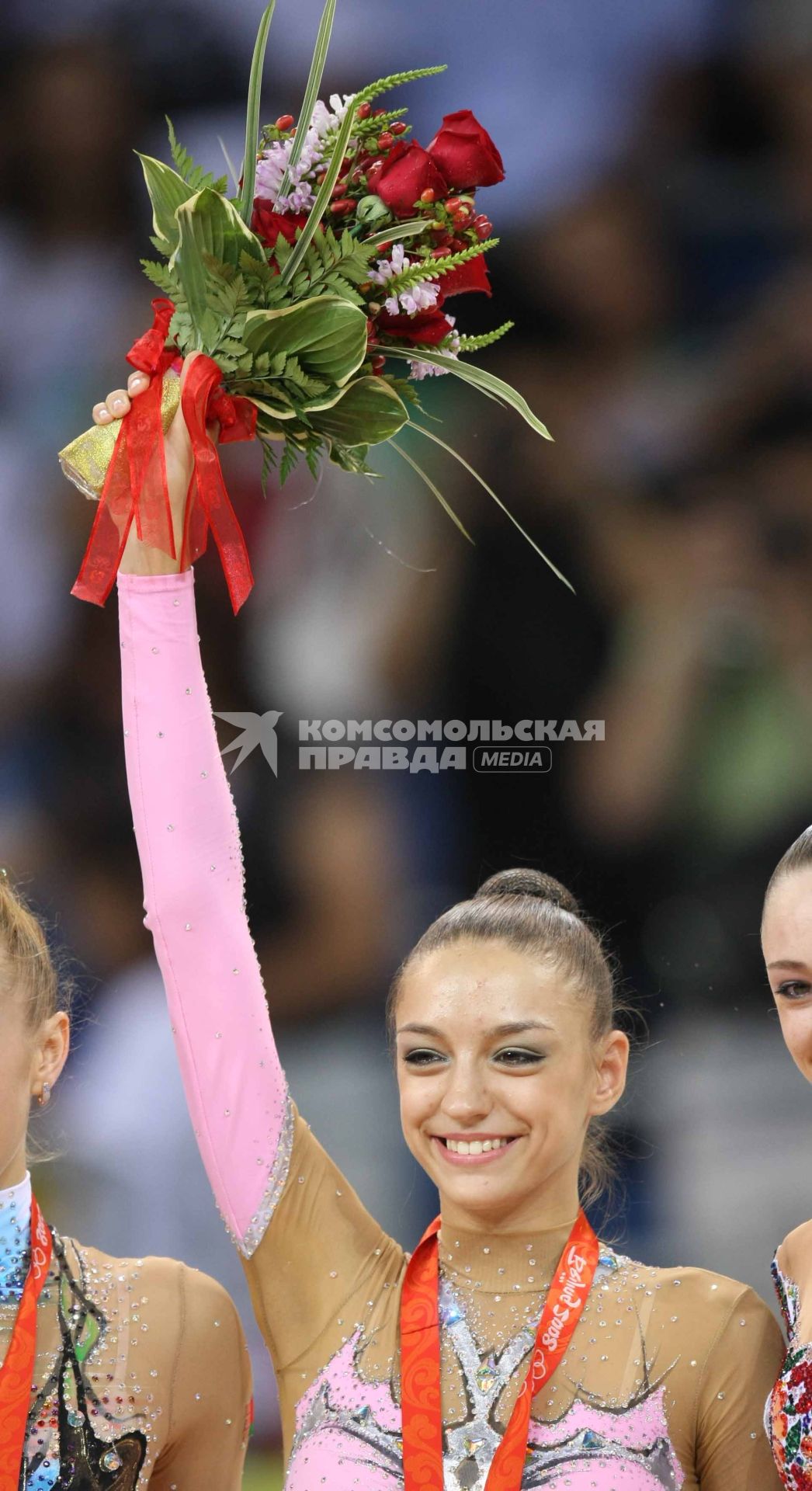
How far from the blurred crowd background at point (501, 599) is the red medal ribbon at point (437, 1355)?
1216 millimetres

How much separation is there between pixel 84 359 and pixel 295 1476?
2.28 meters

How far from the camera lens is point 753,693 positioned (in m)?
3.43

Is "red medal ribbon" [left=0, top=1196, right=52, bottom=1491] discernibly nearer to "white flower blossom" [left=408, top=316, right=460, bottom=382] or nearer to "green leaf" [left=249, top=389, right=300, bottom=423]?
"green leaf" [left=249, top=389, right=300, bottom=423]

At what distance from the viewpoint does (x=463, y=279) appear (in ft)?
6.72

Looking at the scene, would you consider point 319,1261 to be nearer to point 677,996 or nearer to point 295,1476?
point 295,1476

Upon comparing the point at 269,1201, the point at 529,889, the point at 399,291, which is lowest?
the point at 269,1201

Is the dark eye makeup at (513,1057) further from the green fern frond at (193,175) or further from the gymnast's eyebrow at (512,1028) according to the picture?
the green fern frond at (193,175)

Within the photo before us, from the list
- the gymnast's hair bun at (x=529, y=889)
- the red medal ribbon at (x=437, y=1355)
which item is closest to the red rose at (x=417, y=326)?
the gymnast's hair bun at (x=529, y=889)

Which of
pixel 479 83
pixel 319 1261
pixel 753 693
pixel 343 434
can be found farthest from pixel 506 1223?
pixel 479 83

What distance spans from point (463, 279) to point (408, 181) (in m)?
0.13

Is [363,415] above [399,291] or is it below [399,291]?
below

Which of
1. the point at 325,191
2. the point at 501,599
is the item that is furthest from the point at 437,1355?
the point at 501,599

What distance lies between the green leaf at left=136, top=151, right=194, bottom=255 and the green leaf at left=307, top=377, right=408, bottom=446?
247 millimetres

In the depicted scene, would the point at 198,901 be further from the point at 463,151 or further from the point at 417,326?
the point at 463,151
